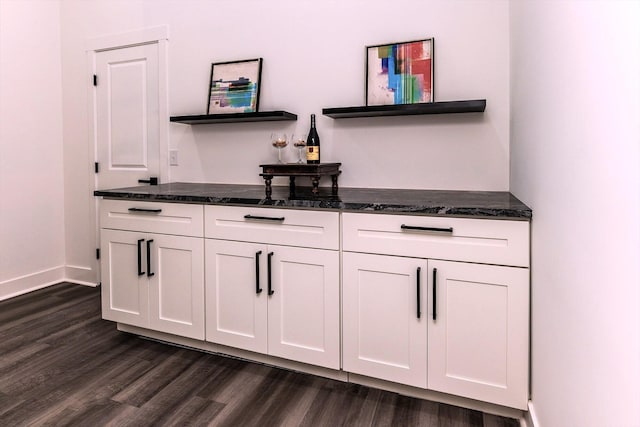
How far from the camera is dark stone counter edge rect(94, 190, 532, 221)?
171cm

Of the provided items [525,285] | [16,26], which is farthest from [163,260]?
[16,26]

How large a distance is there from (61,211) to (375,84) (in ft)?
9.87

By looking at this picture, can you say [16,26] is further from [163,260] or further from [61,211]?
[163,260]

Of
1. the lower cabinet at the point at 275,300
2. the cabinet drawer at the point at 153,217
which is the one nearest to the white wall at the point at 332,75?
the cabinet drawer at the point at 153,217

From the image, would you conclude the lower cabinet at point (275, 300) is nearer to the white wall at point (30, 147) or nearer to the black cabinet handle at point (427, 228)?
the black cabinet handle at point (427, 228)

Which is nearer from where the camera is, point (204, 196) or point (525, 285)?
point (525, 285)

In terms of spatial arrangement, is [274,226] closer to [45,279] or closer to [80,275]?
[80,275]

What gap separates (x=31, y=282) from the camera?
3.59 meters

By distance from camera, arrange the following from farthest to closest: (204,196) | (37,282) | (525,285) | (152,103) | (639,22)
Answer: (37,282), (152,103), (204,196), (525,285), (639,22)

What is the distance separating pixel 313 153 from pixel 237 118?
0.64 meters

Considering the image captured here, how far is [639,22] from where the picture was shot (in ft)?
2.30

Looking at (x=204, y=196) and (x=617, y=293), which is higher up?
(x=204, y=196)

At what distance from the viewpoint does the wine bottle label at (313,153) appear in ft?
8.26

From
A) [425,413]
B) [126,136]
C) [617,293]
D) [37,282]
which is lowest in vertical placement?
[425,413]
